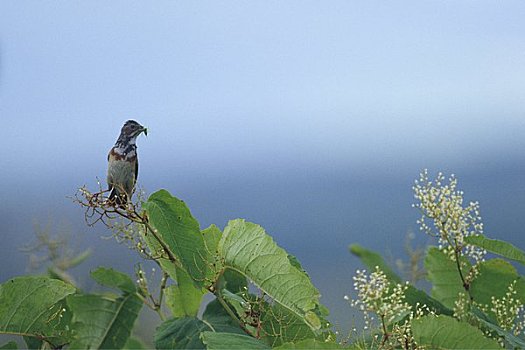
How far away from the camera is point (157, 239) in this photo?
1246 mm

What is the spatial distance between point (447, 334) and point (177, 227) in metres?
0.50

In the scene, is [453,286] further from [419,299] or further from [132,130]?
[132,130]

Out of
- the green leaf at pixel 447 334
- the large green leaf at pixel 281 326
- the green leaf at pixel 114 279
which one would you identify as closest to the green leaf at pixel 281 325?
the large green leaf at pixel 281 326

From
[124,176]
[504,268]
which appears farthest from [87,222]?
[504,268]

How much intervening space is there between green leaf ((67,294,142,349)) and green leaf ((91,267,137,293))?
0.03m

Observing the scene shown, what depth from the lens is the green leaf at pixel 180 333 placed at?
1313 mm

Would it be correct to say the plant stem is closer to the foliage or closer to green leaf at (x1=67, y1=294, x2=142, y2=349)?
the foliage

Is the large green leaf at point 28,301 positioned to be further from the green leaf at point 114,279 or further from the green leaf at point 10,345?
the green leaf at point 114,279

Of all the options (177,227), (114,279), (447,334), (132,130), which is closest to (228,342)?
(177,227)

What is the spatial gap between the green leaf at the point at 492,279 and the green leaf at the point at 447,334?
0.45m

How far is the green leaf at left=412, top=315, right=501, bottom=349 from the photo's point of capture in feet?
3.68

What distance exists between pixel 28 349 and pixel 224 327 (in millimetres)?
507

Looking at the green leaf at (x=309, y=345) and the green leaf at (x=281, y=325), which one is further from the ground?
the green leaf at (x=281, y=325)

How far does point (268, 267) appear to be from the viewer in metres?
1.23
